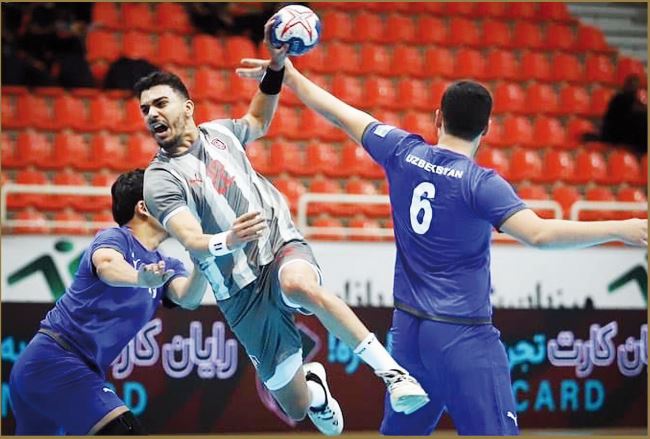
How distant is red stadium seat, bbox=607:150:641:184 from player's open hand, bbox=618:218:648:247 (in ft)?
A: 31.7

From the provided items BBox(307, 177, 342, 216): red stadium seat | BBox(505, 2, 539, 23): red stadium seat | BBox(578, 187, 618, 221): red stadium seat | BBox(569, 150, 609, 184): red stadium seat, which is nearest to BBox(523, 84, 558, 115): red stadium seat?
BBox(569, 150, 609, 184): red stadium seat

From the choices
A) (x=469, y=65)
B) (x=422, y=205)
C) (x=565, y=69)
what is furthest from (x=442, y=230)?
(x=565, y=69)

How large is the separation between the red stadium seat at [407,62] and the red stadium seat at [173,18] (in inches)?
112

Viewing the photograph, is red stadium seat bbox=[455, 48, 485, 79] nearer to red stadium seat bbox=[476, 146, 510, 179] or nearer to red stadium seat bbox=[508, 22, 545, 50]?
red stadium seat bbox=[508, 22, 545, 50]

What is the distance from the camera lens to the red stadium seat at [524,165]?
13812 millimetres

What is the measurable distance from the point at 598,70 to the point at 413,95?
3.14 meters

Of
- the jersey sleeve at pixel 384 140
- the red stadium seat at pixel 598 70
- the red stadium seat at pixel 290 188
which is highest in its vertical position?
the red stadium seat at pixel 598 70

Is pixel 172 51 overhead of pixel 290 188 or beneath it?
A: overhead

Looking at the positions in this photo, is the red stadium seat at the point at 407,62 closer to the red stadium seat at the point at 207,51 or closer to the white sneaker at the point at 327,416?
the red stadium seat at the point at 207,51

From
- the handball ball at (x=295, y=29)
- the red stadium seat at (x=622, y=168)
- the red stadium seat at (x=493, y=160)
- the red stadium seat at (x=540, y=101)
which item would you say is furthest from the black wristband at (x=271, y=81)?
the red stadium seat at (x=540, y=101)

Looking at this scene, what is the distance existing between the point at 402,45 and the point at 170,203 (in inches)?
377

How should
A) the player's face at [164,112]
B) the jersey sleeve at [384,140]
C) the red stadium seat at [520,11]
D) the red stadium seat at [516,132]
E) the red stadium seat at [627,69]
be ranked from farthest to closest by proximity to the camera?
the red stadium seat at [520,11]
the red stadium seat at [627,69]
the red stadium seat at [516,132]
the player's face at [164,112]
the jersey sleeve at [384,140]

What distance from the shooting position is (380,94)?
14211 mm

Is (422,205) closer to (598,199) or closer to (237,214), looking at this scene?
(237,214)
